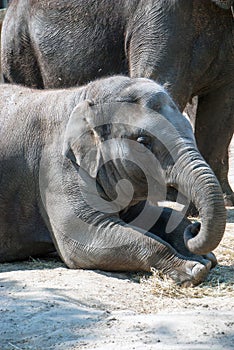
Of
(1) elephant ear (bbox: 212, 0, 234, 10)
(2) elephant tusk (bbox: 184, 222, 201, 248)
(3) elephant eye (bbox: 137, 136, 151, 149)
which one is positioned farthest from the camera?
(1) elephant ear (bbox: 212, 0, 234, 10)

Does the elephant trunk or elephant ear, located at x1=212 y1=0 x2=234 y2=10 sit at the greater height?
elephant ear, located at x1=212 y1=0 x2=234 y2=10

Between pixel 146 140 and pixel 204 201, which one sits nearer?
pixel 204 201

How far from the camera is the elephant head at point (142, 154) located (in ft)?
19.3

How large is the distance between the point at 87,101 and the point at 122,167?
1.62 feet

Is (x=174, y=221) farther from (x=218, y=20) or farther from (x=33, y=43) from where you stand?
(x=33, y=43)

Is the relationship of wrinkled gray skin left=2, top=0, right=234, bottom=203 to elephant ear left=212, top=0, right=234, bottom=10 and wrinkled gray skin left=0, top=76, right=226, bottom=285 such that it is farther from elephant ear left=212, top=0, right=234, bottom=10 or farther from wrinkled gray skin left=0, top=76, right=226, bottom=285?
wrinkled gray skin left=0, top=76, right=226, bottom=285

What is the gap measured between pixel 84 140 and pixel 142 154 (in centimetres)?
42

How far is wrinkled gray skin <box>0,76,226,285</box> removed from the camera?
19.9 ft

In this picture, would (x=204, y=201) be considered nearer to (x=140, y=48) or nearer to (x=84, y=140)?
(x=84, y=140)

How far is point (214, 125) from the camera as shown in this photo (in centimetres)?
934

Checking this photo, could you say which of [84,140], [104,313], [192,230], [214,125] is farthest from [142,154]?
[214,125]

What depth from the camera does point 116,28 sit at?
897 cm

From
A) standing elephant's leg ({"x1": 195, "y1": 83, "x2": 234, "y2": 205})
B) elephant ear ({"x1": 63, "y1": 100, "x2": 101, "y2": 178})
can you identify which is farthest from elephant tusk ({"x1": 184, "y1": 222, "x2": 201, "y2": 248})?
standing elephant's leg ({"x1": 195, "y1": 83, "x2": 234, "y2": 205})

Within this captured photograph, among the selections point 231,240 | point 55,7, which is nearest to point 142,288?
point 231,240
